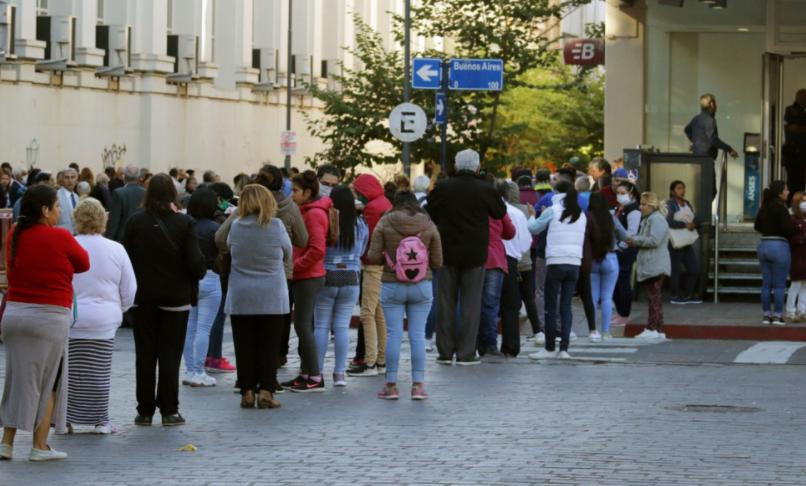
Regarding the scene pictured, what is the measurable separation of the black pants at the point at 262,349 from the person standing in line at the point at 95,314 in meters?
1.58

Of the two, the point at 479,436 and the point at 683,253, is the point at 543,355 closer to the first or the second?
the point at 479,436

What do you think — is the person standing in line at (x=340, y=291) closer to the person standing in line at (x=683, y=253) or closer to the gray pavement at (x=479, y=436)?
the gray pavement at (x=479, y=436)

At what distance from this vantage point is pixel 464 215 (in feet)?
56.2

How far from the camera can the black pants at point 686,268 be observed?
25.7 m

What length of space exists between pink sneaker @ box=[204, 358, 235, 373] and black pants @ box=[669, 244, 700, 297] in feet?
33.9

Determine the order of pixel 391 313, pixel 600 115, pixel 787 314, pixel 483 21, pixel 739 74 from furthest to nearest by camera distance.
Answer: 1. pixel 600 115
2. pixel 483 21
3. pixel 739 74
4. pixel 787 314
5. pixel 391 313

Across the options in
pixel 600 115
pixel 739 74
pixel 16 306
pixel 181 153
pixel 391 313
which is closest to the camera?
pixel 16 306

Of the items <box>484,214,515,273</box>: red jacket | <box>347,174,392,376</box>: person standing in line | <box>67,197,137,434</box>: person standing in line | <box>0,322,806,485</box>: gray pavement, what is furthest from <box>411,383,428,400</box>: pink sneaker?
<box>484,214,515,273</box>: red jacket

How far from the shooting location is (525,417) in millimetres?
13445

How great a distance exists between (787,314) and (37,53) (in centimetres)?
2342

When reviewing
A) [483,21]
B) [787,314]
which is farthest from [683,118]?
[787,314]

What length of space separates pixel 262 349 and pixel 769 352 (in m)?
7.46

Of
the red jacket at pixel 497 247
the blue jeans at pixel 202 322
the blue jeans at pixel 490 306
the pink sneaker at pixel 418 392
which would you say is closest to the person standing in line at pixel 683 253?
the blue jeans at pixel 490 306

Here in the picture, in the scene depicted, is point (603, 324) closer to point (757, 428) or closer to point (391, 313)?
point (391, 313)
